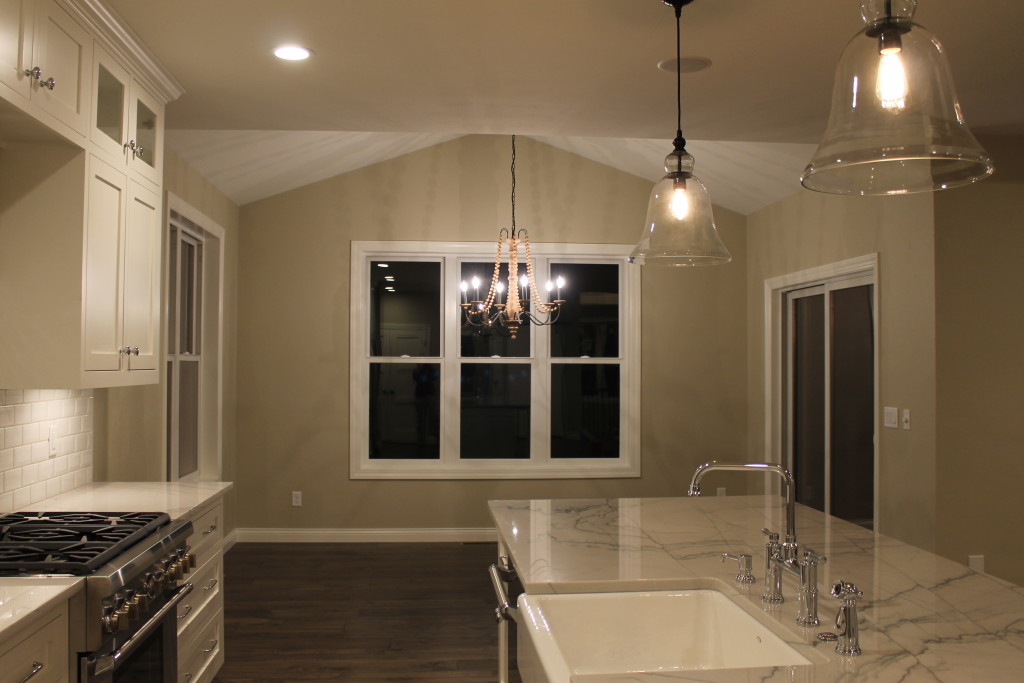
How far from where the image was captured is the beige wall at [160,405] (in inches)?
141

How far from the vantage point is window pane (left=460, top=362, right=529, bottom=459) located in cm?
608

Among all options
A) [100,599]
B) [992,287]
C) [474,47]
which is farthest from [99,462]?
[992,287]

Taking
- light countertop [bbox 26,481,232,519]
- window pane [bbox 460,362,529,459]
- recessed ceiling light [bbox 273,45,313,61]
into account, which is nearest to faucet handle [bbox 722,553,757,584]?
light countertop [bbox 26,481,232,519]

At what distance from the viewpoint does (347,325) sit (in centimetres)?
589

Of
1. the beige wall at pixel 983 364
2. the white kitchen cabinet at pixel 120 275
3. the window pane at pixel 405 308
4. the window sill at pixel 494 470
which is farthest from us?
the window pane at pixel 405 308

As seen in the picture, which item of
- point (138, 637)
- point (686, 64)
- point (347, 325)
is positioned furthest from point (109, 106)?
point (347, 325)

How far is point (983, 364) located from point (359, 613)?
11.7ft

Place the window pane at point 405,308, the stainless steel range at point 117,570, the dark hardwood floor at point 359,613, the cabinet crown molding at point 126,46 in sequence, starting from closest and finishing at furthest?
the stainless steel range at point 117,570
the cabinet crown molding at point 126,46
the dark hardwood floor at point 359,613
the window pane at point 405,308

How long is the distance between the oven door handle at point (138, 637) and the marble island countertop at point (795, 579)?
3.62ft

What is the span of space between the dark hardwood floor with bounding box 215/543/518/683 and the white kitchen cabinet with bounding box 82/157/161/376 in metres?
1.56

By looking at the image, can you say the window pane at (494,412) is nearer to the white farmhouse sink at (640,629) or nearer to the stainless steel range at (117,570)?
the stainless steel range at (117,570)

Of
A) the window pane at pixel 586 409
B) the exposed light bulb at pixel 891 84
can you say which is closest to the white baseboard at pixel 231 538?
the window pane at pixel 586 409

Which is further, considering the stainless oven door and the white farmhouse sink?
the stainless oven door

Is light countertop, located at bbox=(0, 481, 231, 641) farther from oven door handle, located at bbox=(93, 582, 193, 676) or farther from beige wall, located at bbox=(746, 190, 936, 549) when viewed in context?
beige wall, located at bbox=(746, 190, 936, 549)
